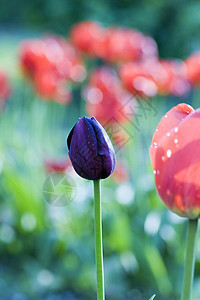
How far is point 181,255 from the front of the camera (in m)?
1.60

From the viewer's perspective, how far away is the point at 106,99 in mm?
1726

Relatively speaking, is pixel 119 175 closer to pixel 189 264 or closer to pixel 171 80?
pixel 171 80

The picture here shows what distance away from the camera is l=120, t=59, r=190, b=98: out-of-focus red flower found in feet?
5.85

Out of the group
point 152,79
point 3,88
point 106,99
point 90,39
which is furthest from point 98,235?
point 90,39

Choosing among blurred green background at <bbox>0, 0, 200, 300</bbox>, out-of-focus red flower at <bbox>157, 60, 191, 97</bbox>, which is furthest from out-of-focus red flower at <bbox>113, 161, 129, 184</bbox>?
out-of-focus red flower at <bbox>157, 60, 191, 97</bbox>

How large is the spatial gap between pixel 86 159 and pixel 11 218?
4.42ft

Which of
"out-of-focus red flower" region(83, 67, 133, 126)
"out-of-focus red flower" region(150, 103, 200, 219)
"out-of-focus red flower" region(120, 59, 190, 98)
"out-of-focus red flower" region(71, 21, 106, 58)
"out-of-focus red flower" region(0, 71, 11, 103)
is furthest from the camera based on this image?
"out-of-focus red flower" region(71, 21, 106, 58)

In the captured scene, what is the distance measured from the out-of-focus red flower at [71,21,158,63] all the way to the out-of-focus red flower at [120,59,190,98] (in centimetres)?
28

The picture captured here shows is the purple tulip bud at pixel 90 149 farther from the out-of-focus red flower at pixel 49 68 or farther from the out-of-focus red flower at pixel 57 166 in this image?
the out-of-focus red flower at pixel 49 68

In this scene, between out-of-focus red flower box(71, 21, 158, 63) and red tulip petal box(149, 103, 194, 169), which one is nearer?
red tulip petal box(149, 103, 194, 169)

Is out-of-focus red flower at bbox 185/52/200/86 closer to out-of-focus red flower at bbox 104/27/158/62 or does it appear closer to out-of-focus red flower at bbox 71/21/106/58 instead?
out-of-focus red flower at bbox 104/27/158/62

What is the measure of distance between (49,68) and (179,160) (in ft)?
5.33

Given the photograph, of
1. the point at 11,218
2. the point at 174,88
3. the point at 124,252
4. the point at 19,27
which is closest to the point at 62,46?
the point at 174,88

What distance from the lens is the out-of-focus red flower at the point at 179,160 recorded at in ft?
1.53
